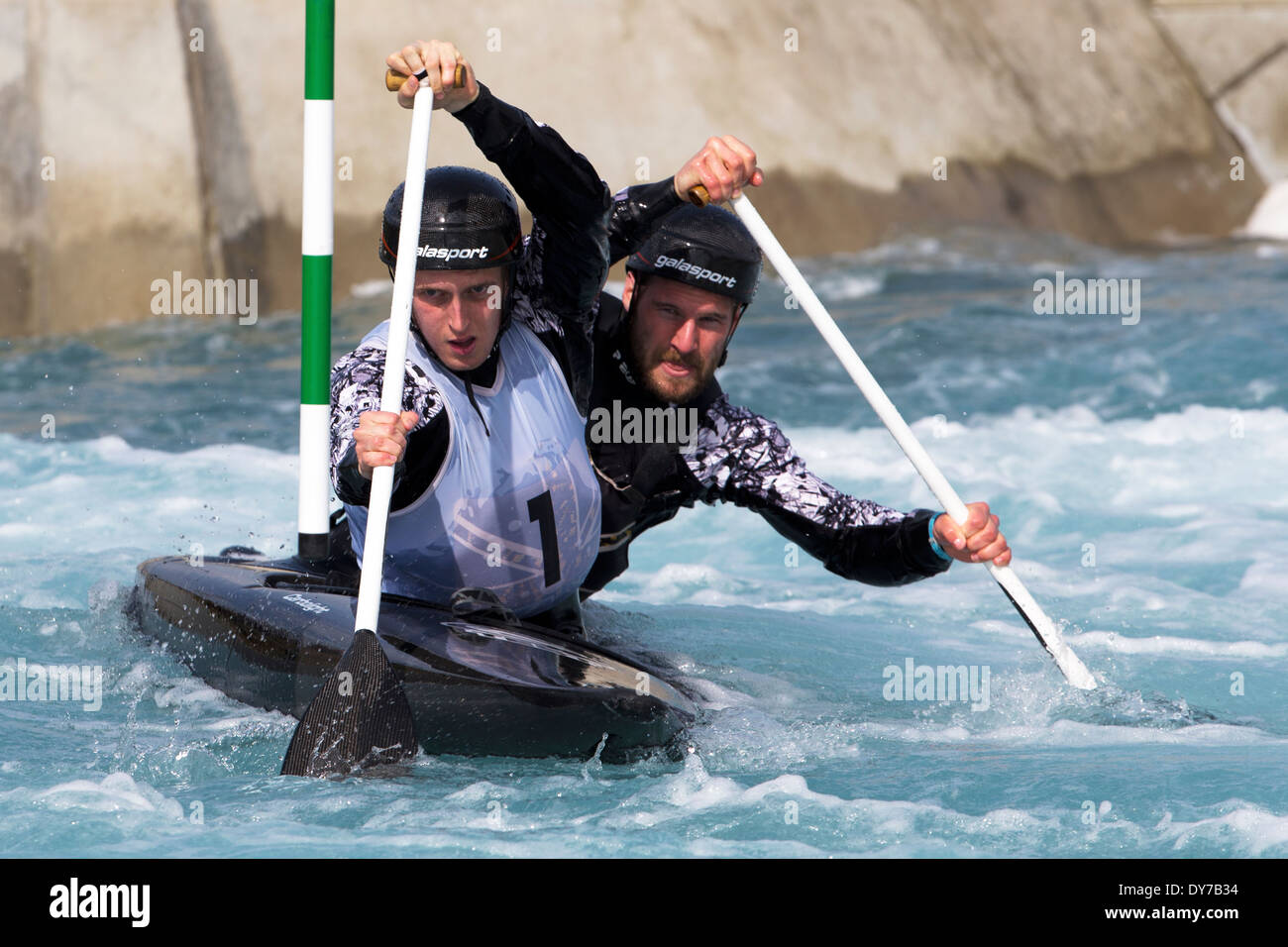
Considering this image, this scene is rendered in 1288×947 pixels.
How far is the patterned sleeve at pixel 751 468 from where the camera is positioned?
A: 4141 millimetres

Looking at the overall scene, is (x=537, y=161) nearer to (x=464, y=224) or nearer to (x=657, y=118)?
(x=464, y=224)

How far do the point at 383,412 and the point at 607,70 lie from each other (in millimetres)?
9224

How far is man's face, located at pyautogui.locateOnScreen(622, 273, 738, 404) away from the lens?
3.96 m

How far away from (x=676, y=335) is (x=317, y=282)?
930mm

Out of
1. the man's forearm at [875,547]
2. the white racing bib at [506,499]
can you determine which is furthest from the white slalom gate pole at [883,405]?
the white racing bib at [506,499]

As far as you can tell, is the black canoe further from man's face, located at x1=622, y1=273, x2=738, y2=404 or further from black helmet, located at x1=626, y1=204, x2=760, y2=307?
black helmet, located at x1=626, y1=204, x2=760, y2=307

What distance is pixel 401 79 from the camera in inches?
134

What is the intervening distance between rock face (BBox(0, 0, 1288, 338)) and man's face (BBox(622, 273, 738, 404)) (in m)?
7.04

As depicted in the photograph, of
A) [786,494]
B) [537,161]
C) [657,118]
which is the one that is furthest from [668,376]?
[657,118]

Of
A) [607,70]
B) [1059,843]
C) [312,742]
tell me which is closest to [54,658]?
→ [312,742]

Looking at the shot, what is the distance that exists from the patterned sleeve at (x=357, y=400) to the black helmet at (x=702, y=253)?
76 centimetres

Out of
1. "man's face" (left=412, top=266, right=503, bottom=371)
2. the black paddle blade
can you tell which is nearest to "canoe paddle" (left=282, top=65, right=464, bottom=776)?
the black paddle blade

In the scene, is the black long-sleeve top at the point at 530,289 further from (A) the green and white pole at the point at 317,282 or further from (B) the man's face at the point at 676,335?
(A) the green and white pole at the point at 317,282

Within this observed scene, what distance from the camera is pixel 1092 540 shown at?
6.53 meters
